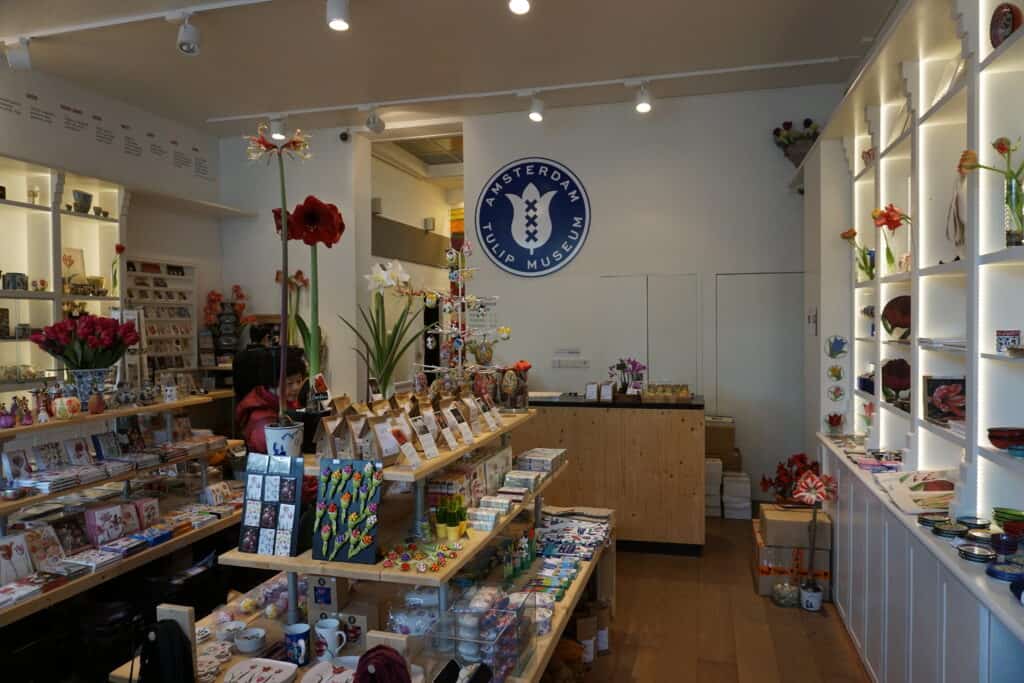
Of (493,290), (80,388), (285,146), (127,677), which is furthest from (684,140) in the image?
(127,677)

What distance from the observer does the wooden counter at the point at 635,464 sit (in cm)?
468

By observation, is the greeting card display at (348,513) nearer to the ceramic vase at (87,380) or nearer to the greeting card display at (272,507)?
the greeting card display at (272,507)

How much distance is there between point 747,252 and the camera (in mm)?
5953

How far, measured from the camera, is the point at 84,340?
3066 millimetres

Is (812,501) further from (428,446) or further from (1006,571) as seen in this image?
(428,446)

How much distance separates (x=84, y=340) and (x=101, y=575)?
1.07m

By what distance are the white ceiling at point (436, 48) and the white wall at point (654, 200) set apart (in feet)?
0.84

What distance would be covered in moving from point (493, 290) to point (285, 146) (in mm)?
4384

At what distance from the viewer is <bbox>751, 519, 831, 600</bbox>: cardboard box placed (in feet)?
13.1

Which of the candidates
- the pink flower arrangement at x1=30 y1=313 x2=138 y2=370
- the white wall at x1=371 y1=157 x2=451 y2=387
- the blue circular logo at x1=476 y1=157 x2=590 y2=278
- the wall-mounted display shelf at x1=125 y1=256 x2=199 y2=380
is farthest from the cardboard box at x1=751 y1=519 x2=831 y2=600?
the wall-mounted display shelf at x1=125 y1=256 x2=199 y2=380

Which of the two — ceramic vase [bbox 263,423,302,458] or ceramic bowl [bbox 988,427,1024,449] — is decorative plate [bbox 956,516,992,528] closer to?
ceramic bowl [bbox 988,427,1024,449]

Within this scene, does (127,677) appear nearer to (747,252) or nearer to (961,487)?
(961,487)

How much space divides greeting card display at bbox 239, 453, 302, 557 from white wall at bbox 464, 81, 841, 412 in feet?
14.6

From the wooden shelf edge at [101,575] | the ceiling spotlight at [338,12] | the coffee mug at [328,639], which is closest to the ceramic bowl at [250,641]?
the coffee mug at [328,639]
